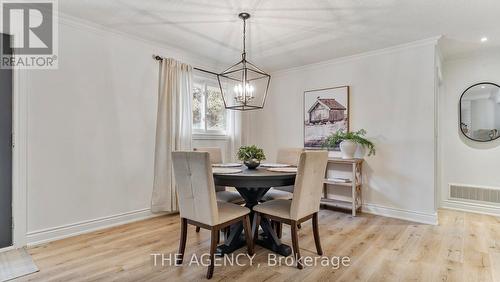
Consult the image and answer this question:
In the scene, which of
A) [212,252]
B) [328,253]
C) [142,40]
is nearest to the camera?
[212,252]

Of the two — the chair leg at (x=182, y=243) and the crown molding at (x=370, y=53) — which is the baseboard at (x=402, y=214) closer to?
the crown molding at (x=370, y=53)

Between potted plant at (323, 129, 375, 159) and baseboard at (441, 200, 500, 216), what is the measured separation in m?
1.55

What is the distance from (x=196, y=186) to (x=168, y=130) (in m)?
1.75

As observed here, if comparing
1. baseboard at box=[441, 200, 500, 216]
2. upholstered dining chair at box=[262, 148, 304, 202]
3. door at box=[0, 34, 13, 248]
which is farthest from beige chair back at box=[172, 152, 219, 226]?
baseboard at box=[441, 200, 500, 216]

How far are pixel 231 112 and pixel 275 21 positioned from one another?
82.6 inches

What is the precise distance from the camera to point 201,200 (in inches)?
82.0

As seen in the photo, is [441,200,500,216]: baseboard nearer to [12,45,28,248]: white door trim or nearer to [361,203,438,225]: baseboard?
[361,203,438,225]: baseboard

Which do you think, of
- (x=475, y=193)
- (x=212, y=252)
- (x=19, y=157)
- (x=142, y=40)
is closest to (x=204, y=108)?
(x=142, y=40)

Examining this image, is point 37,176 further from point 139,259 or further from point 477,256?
point 477,256

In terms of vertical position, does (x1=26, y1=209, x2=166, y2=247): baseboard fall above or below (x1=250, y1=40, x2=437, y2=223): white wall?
below

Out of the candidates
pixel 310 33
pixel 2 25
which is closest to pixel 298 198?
pixel 310 33

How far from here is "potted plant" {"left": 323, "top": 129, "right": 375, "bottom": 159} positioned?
3.79 metres

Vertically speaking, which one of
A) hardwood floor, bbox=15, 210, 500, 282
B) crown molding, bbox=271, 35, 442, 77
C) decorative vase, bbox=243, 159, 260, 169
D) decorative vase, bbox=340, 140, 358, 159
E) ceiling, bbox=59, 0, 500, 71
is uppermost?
ceiling, bbox=59, 0, 500, 71

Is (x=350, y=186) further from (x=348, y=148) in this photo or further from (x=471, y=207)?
(x=471, y=207)
